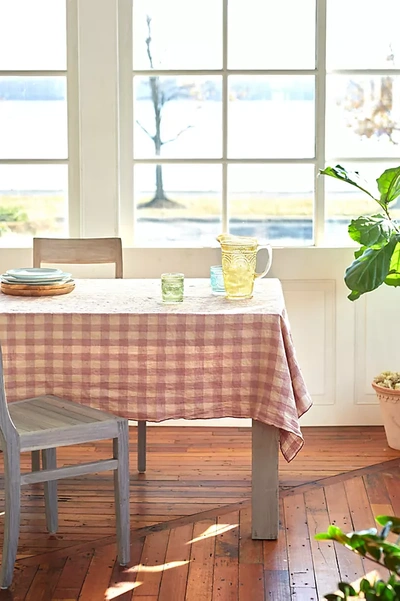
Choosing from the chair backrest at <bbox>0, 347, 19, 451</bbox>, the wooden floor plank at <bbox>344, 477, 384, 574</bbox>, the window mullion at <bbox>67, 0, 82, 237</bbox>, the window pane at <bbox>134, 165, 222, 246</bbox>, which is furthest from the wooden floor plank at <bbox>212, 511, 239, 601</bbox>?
the window mullion at <bbox>67, 0, 82, 237</bbox>

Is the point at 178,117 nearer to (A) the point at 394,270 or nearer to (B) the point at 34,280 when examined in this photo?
(A) the point at 394,270

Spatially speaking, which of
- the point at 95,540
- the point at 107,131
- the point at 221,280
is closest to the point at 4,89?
the point at 107,131

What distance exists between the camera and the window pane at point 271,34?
4078mm

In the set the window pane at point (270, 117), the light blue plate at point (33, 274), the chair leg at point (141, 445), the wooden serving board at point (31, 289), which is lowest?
the chair leg at point (141, 445)

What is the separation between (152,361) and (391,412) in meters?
1.45

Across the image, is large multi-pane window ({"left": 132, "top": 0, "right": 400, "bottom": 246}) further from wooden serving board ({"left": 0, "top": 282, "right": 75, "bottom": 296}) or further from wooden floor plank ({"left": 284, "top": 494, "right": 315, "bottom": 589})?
wooden floor plank ({"left": 284, "top": 494, "right": 315, "bottom": 589})

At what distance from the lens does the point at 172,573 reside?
8.63 feet

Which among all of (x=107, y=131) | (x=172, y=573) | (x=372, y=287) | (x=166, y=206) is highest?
(x=107, y=131)

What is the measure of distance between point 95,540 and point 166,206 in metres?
1.82

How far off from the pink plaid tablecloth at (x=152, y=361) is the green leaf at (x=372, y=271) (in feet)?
2.56

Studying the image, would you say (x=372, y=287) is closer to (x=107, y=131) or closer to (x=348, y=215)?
(x=348, y=215)

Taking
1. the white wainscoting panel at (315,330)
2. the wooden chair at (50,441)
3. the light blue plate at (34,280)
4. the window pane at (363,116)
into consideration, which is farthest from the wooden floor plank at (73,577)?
the window pane at (363,116)

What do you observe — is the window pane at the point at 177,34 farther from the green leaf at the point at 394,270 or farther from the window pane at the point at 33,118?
the green leaf at the point at 394,270

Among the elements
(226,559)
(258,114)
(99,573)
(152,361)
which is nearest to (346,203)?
(258,114)
